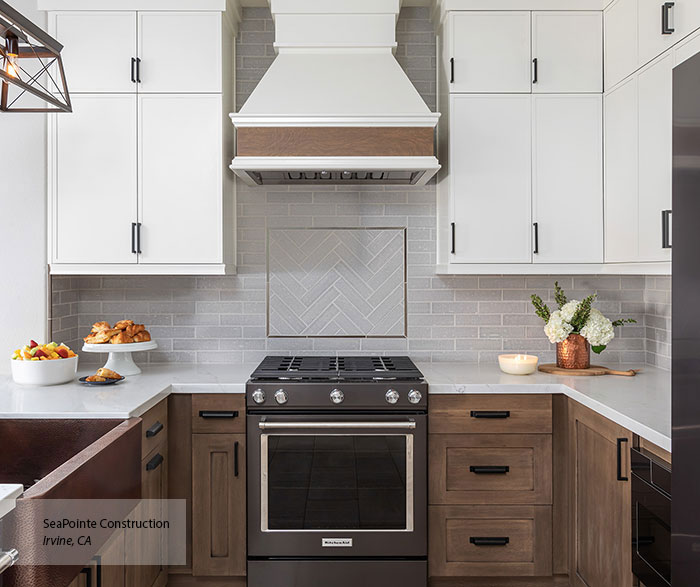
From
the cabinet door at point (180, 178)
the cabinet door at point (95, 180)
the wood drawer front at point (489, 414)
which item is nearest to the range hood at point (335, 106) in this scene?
the cabinet door at point (180, 178)

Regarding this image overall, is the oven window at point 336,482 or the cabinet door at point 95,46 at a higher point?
the cabinet door at point 95,46

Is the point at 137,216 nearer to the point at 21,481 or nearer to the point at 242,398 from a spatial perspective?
the point at 242,398

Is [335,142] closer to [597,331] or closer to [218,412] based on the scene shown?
[218,412]

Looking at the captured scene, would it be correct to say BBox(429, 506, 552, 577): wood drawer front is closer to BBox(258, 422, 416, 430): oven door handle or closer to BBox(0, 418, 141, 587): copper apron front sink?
BBox(258, 422, 416, 430): oven door handle

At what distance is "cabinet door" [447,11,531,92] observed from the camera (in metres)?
2.95

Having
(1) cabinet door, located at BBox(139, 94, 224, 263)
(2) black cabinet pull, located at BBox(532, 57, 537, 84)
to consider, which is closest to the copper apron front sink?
(1) cabinet door, located at BBox(139, 94, 224, 263)

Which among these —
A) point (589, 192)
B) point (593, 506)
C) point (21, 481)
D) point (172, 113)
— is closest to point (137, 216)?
point (172, 113)

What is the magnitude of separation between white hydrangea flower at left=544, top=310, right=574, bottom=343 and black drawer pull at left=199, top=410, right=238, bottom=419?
1539 mm

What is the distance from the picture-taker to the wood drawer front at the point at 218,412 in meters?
2.68

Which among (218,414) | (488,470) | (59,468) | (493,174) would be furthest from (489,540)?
(59,468)

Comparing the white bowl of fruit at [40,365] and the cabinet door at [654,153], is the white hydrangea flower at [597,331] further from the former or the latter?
the white bowl of fruit at [40,365]

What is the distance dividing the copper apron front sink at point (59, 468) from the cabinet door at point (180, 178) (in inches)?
39.1

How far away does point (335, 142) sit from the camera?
2.78 meters

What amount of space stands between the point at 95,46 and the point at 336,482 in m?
2.32
